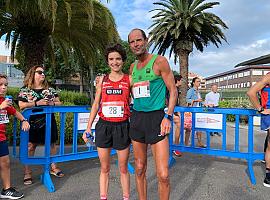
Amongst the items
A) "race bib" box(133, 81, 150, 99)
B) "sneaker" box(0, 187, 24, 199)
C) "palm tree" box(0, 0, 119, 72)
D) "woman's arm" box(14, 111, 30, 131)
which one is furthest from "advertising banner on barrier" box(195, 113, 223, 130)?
"palm tree" box(0, 0, 119, 72)

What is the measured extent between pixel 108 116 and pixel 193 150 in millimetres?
2630

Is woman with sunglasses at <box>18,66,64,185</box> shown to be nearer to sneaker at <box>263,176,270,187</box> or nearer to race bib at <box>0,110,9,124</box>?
race bib at <box>0,110,9,124</box>

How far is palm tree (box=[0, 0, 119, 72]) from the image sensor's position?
841cm

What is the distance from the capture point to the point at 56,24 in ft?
34.4

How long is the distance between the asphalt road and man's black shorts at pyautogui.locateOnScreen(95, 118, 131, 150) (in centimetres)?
97

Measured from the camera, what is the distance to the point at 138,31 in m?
3.05

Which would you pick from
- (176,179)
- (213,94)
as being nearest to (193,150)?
(176,179)

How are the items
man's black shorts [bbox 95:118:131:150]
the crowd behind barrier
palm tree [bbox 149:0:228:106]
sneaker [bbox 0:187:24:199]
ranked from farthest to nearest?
palm tree [bbox 149:0:228:106] → the crowd behind barrier → sneaker [bbox 0:187:24:199] → man's black shorts [bbox 95:118:131:150]

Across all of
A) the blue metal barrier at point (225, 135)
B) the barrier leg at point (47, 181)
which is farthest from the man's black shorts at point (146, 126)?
the blue metal barrier at point (225, 135)

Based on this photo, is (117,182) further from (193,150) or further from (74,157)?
(193,150)

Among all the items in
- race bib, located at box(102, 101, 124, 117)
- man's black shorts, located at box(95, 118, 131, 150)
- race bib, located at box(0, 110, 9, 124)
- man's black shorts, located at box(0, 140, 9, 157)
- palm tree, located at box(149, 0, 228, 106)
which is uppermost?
palm tree, located at box(149, 0, 228, 106)

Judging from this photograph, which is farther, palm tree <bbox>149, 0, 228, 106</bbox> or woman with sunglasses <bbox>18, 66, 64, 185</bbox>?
palm tree <bbox>149, 0, 228, 106</bbox>

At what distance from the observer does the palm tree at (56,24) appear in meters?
8.41

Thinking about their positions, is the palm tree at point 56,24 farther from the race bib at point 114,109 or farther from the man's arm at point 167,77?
the man's arm at point 167,77
